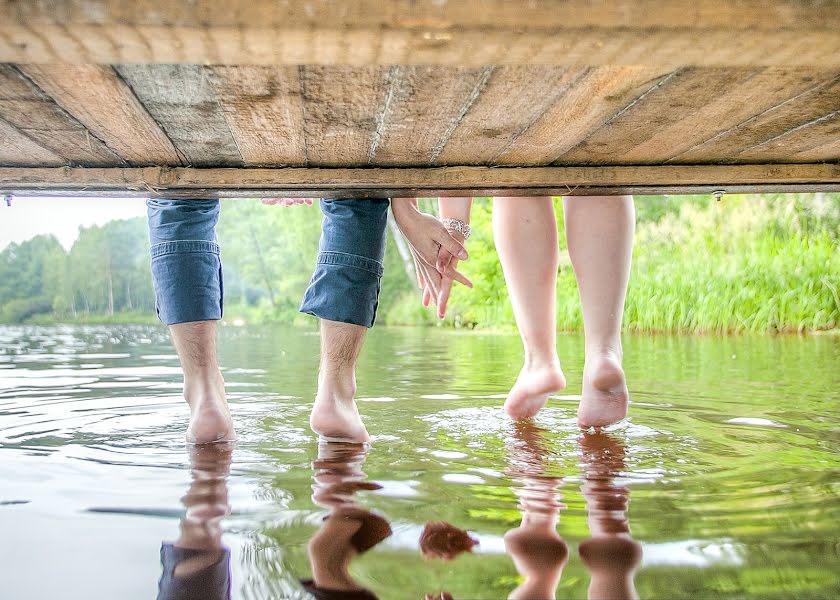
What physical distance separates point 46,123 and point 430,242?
3.17 feet

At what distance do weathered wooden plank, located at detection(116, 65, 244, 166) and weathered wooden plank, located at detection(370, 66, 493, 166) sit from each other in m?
0.23

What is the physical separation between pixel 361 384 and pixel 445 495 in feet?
6.56

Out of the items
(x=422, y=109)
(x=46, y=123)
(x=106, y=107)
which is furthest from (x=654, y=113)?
(x=46, y=123)

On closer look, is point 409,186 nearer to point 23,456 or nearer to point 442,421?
point 442,421

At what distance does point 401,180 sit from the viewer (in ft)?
5.15

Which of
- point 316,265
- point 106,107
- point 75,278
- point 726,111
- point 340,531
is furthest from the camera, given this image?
point 75,278

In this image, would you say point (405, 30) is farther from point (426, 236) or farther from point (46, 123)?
point (426, 236)

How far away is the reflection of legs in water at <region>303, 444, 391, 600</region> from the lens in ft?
2.64

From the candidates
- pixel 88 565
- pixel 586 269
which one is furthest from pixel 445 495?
pixel 586 269

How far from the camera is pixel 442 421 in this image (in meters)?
2.00

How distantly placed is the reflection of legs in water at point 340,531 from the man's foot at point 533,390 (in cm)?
64

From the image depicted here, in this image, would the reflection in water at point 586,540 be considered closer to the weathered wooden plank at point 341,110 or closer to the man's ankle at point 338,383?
the man's ankle at point 338,383

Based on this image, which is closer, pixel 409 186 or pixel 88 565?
pixel 88 565

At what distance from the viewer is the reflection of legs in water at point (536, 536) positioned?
0.81 metres
